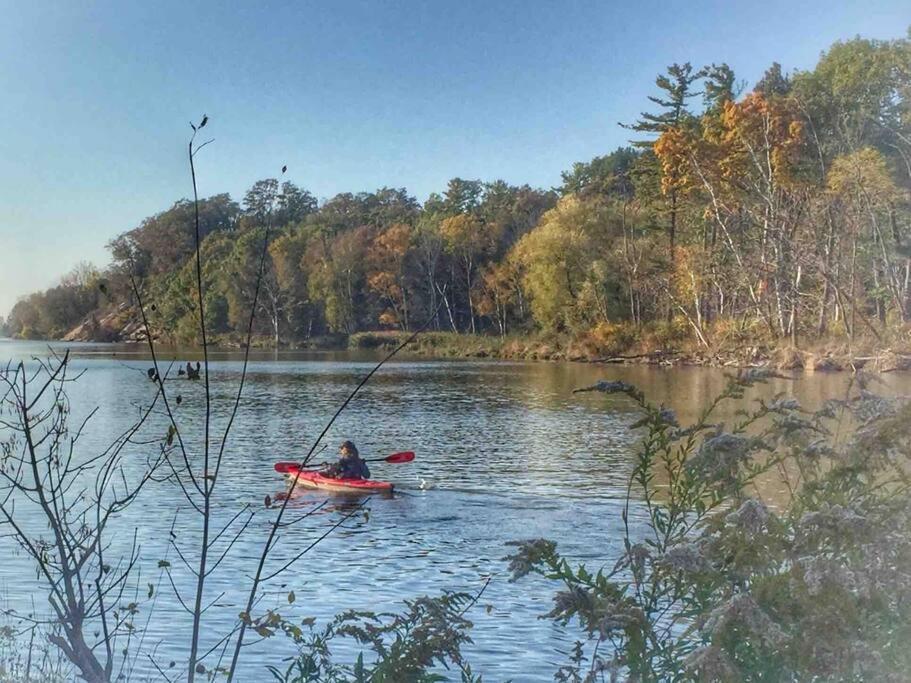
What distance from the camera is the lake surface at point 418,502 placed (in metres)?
9.97

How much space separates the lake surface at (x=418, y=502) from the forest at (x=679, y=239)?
369 centimetres

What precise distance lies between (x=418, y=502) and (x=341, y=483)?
Answer: 1.60 meters

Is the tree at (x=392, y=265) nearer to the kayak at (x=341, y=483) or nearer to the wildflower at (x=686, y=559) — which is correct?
the kayak at (x=341, y=483)

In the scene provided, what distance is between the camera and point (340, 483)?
18000 millimetres

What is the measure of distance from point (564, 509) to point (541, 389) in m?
22.9

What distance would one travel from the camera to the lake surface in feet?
32.7

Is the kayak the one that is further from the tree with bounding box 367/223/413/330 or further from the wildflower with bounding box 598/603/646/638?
the tree with bounding box 367/223/413/330

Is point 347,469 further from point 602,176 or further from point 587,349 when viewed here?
Result: point 602,176

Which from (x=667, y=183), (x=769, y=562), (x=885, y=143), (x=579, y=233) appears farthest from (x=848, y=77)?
(x=769, y=562)

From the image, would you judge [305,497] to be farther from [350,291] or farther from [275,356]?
[350,291]

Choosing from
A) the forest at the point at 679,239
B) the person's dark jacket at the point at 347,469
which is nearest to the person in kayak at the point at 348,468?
the person's dark jacket at the point at 347,469

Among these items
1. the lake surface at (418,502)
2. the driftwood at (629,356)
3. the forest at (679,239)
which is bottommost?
the lake surface at (418,502)

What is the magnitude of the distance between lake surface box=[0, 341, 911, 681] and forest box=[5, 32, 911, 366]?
3.69m

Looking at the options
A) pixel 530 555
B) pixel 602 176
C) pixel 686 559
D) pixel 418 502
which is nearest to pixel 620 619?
pixel 686 559
